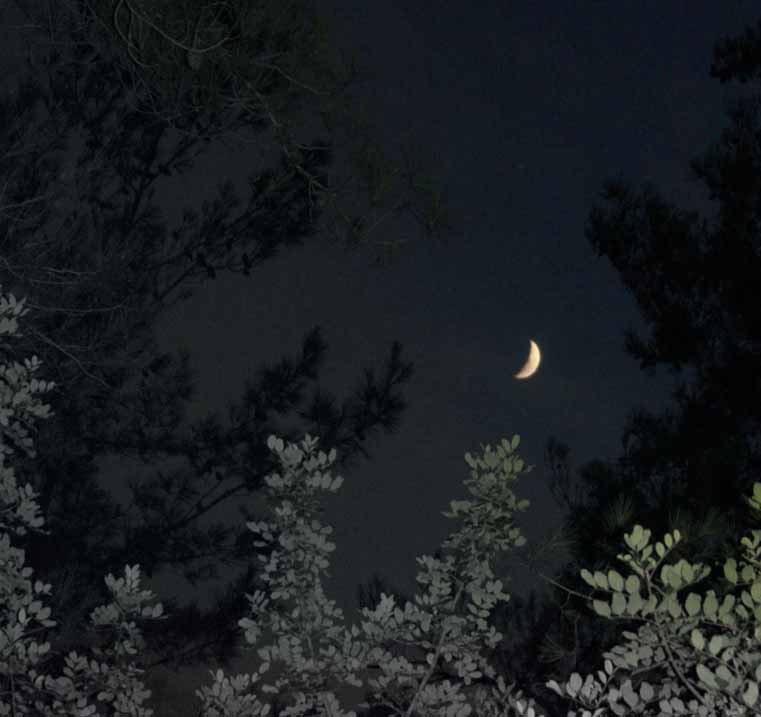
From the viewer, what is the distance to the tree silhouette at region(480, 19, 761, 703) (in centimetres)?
740

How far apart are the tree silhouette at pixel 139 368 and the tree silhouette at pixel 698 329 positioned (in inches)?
74.8

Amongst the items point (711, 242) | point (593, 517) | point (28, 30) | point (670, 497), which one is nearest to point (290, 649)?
point (593, 517)

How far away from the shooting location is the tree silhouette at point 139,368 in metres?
7.75

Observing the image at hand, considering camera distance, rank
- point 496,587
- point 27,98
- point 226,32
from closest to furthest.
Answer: point 496,587
point 226,32
point 27,98

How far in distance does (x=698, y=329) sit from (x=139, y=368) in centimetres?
420

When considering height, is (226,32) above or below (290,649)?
above

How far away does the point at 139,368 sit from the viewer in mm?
8039

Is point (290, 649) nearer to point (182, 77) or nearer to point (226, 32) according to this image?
point (226, 32)

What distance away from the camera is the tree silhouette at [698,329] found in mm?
7398

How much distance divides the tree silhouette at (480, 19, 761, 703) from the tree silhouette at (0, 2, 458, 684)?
1900 mm

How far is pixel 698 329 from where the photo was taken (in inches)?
339

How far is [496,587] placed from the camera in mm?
3754

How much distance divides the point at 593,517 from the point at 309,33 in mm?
3354

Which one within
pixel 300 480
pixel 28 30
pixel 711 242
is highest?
pixel 711 242
